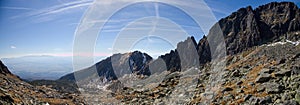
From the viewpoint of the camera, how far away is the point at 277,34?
551ft

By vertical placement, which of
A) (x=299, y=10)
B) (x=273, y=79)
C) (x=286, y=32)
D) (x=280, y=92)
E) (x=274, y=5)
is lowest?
(x=280, y=92)

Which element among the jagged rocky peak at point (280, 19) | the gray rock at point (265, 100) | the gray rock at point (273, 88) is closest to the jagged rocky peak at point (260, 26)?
the jagged rocky peak at point (280, 19)

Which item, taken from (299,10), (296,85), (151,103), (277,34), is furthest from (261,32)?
(296,85)

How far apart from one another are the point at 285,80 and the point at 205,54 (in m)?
153

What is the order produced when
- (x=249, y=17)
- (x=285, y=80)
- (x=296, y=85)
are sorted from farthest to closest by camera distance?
1. (x=249, y=17)
2. (x=285, y=80)
3. (x=296, y=85)

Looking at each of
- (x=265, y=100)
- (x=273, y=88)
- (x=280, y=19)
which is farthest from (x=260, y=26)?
(x=265, y=100)

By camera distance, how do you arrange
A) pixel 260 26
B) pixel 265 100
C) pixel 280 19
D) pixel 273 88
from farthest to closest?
pixel 260 26, pixel 280 19, pixel 273 88, pixel 265 100

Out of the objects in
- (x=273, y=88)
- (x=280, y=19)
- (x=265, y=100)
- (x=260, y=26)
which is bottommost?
(x=265, y=100)

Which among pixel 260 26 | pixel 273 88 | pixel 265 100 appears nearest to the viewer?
pixel 265 100

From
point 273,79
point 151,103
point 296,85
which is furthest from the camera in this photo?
point 151,103

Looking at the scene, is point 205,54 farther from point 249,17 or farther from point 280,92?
point 280,92

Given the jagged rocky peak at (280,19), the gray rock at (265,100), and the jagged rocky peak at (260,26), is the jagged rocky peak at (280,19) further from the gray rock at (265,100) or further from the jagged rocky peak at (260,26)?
the gray rock at (265,100)

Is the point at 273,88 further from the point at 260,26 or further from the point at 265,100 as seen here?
the point at 260,26

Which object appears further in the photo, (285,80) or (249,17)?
(249,17)
